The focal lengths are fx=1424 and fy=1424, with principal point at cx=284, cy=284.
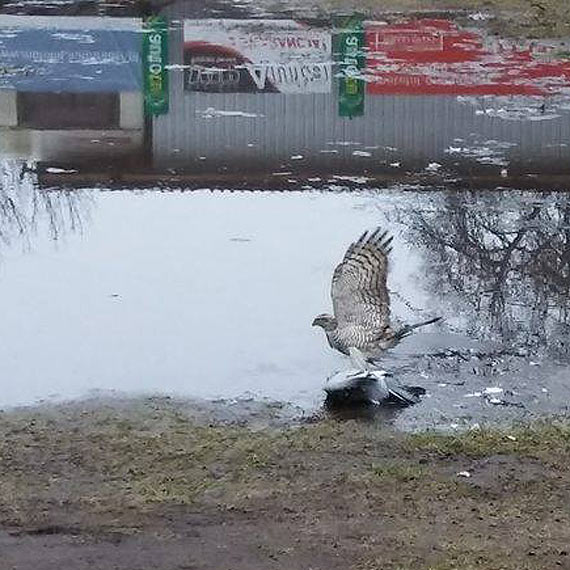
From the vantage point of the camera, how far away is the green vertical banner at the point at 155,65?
1753 centimetres

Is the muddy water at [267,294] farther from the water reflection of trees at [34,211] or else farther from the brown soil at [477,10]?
the brown soil at [477,10]

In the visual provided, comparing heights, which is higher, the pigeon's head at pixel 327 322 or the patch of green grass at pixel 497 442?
the pigeon's head at pixel 327 322

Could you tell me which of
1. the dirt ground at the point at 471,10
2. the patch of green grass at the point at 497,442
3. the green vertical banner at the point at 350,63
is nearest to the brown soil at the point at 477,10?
the dirt ground at the point at 471,10

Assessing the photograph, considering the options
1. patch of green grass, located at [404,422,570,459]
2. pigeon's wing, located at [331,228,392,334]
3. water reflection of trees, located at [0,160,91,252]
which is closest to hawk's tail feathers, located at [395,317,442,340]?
pigeon's wing, located at [331,228,392,334]

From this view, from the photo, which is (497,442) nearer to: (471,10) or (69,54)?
(69,54)

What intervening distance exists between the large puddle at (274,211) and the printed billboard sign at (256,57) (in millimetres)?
64

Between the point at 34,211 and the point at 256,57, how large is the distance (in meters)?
8.86

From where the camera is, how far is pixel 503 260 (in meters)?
11.3

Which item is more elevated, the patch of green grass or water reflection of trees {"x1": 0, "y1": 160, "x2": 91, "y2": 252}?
water reflection of trees {"x1": 0, "y1": 160, "x2": 91, "y2": 252}

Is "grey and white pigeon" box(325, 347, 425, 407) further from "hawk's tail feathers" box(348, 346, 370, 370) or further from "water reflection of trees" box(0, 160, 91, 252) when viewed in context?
"water reflection of trees" box(0, 160, 91, 252)

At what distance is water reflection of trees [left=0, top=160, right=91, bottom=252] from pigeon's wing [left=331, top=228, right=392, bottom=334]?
13.5 ft

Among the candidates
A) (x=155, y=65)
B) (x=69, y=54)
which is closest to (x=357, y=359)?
(x=155, y=65)

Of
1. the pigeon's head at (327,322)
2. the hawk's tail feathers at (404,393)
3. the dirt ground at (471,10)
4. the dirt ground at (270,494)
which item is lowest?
the dirt ground at (270,494)

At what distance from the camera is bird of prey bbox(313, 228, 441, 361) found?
8289 millimetres
